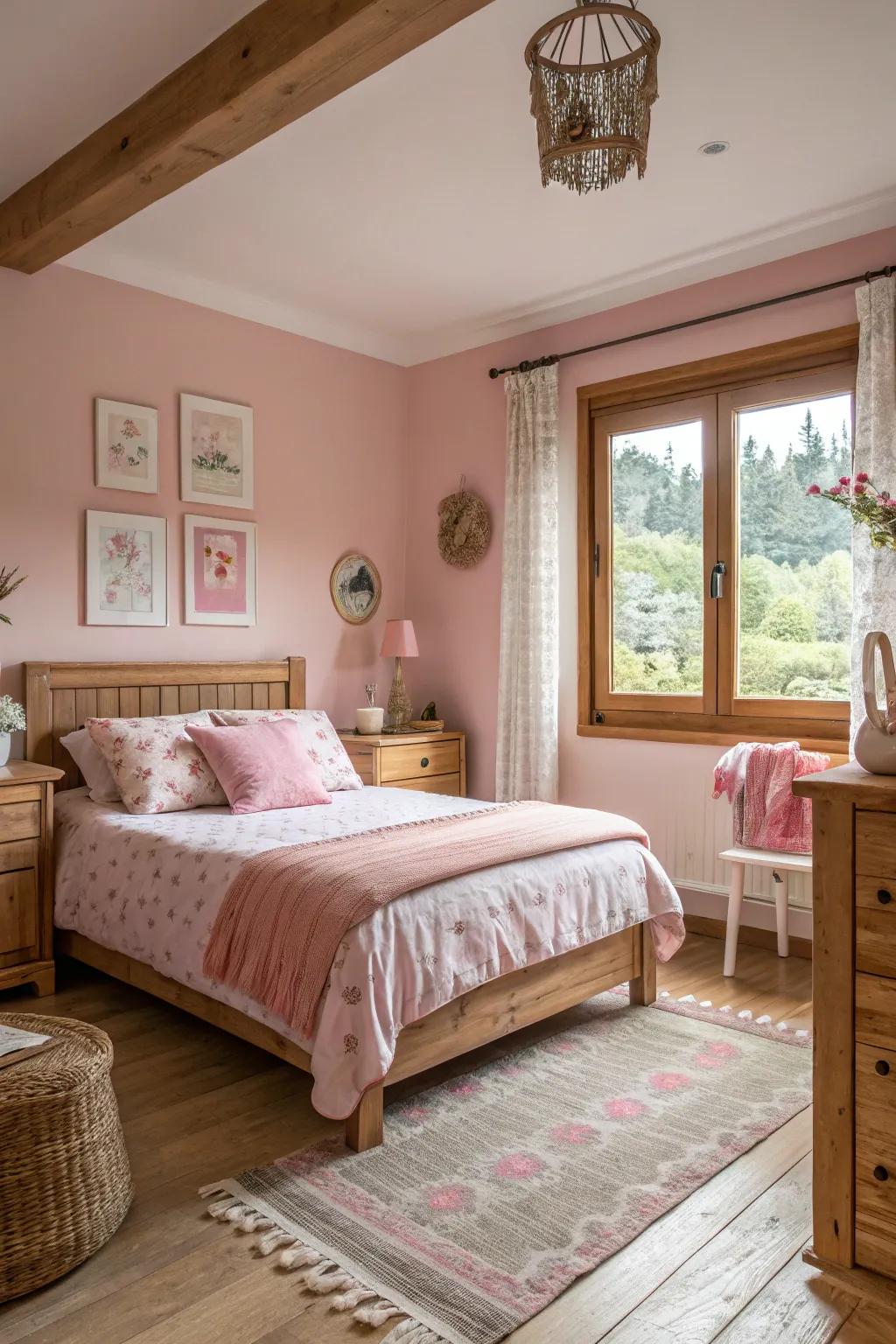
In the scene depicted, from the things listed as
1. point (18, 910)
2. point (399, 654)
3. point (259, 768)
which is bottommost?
point (18, 910)

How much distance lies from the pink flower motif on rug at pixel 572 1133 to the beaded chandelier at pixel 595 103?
2390 millimetres

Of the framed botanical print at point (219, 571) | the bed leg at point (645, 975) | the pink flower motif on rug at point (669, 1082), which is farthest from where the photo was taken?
the framed botanical print at point (219, 571)

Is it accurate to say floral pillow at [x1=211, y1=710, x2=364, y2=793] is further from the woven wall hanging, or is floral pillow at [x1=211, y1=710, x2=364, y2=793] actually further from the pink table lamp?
the woven wall hanging

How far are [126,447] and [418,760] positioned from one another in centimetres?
196

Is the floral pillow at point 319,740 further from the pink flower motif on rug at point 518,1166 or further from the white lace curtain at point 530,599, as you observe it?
the pink flower motif on rug at point 518,1166

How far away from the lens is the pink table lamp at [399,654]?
4.87m

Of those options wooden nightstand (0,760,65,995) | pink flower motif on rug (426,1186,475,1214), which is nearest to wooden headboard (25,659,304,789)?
wooden nightstand (0,760,65,995)

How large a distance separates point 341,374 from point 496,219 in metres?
1.50

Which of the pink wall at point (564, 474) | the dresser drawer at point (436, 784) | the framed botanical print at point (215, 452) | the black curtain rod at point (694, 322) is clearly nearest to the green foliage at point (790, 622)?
the pink wall at point (564, 474)

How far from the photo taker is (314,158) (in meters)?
3.19

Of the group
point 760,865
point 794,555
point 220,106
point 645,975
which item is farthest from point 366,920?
point 794,555

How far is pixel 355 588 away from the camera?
5.04 metres

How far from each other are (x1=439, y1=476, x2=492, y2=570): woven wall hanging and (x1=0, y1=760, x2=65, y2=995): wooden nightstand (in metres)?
2.37

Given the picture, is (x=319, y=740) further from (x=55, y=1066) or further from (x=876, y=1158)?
(x=876, y=1158)
